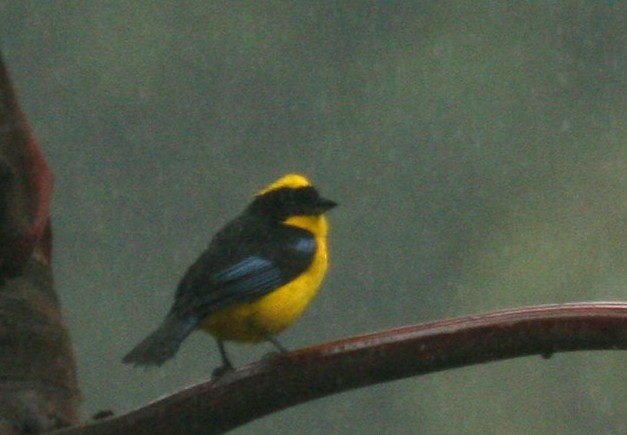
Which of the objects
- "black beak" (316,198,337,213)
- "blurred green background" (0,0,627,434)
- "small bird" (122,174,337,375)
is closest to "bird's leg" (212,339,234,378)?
"small bird" (122,174,337,375)

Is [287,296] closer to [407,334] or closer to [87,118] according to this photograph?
[407,334]

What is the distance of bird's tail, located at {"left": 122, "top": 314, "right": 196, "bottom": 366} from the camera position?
7.68ft

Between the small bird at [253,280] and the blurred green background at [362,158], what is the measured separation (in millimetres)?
9050

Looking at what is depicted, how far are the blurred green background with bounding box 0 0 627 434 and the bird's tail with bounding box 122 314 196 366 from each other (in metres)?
9.62

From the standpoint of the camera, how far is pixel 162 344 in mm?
2416

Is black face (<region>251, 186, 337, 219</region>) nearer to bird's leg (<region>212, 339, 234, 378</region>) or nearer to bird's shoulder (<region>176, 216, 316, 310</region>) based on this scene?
bird's shoulder (<region>176, 216, 316, 310</region>)

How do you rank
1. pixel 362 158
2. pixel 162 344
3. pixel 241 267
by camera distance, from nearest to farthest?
pixel 162 344 → pixel 241 267 → pixel 362 158

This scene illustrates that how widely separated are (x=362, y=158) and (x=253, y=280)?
15.8 meters

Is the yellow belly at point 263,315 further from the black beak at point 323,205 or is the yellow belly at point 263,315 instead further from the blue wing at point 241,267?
the black beak at point 323,205

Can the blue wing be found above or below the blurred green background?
above

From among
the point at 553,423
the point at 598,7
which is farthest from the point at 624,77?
the point at 553,423

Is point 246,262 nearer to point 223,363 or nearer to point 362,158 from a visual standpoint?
point 223,363

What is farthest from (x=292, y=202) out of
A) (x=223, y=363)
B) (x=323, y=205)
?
(x=223, y=363)

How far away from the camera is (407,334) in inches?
76.9
